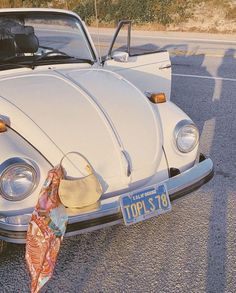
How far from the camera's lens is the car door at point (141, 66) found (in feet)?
15.6

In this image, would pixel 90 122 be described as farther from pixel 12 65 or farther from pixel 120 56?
pixel 120 56

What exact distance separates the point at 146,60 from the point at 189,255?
109 inches

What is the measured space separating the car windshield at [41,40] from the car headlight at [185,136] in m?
1.48

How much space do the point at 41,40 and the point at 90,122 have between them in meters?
1.69

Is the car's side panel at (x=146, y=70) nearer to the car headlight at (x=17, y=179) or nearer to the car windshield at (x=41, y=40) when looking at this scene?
the car windshield at (x=41, y=40)

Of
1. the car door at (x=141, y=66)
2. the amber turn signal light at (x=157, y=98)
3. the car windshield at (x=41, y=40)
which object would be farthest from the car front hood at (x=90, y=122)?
the car door at (x=141, y=66)

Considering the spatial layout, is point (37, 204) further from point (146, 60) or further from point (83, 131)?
point (146, 60)

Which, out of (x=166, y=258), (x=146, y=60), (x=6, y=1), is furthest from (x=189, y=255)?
(x=6, y=1)

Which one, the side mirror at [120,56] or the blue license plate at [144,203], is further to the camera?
the side mirror at [120,56]

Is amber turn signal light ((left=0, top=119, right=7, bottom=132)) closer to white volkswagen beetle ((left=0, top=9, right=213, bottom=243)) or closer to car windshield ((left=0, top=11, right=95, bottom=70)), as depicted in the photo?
white volkswagen beetle ((left=0, top=9, right=213, bottom=243))

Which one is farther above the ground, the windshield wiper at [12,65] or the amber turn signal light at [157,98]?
the windshield wiper at [12,65]

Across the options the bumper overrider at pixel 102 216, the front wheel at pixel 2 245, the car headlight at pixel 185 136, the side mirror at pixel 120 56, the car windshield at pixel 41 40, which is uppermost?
the car windshield at pixel 41 40

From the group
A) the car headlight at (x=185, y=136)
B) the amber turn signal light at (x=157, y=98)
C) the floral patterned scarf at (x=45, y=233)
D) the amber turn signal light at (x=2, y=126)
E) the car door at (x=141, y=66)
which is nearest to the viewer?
the floral patterned scarf at (x=45, y=233)

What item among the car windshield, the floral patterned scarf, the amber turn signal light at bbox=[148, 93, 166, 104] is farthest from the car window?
the floral patterned scarf
